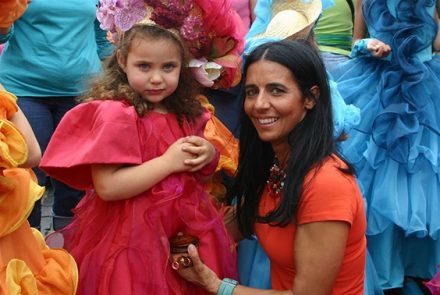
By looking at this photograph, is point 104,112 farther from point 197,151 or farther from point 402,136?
point 402,136

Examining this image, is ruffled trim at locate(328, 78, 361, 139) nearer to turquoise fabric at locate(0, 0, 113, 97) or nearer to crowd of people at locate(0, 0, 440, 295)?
crowd of people at locate(0, 0, 440, 295)

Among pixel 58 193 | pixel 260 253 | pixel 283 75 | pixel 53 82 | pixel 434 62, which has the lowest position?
pixel 58 193

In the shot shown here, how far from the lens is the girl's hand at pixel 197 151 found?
2113 mm

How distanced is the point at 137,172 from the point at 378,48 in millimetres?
1719

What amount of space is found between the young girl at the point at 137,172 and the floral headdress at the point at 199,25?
53 millimetres

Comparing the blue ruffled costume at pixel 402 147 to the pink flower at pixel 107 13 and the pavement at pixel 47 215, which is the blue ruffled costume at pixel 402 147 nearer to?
the pink flower at pixel 107 13

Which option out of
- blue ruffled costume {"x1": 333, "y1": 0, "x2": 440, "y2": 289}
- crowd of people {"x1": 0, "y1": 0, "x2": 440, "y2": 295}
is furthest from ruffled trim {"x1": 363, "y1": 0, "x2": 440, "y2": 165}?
crowd of people {"x1": 0, "y1": 0, "x2": 440, "y2": 295}

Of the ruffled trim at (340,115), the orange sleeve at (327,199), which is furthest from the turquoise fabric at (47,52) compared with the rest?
the orange sleeve at (327,199)

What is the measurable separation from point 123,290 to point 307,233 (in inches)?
22.5

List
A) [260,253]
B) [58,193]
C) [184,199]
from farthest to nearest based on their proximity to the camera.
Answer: [58,193] < [260,253] < [184,199]

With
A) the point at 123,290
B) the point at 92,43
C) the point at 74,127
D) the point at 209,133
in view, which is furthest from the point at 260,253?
the point at 92,43

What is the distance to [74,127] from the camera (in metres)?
2.09

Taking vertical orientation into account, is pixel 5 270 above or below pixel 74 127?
below

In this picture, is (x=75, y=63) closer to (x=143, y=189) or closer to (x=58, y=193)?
(x=58, y=193)
